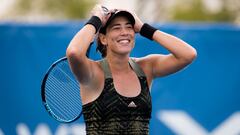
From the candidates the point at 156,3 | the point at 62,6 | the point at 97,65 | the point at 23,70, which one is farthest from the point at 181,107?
the point at 62,6

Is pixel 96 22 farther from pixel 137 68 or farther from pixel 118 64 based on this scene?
pixel 137 68

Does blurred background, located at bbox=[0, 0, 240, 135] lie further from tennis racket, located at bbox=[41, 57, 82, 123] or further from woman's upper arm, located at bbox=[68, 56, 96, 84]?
woman's upper arm, located at bbox=[68, 56, 96, 84]

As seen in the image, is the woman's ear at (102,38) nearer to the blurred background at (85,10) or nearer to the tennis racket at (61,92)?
the tennis racket at (61,92)

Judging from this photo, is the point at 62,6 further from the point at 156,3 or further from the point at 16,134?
the point at 16,134

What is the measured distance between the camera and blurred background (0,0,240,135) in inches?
350

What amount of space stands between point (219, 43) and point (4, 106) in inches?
91.7

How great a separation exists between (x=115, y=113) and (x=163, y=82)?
3.21m

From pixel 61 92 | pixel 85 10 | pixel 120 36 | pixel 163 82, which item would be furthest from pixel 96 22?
pixel 85 10

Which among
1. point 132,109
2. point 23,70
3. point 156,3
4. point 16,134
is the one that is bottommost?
point 132,109

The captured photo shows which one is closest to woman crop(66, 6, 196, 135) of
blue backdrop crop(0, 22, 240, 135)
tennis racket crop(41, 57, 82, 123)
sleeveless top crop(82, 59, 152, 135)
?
sleeveless top crop(82, 59, 152, 135)

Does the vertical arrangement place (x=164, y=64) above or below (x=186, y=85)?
below

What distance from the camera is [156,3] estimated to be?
12562mm

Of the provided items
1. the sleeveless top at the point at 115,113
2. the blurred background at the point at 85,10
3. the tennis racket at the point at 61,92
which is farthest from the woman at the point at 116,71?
the blurred background at the point at 85,10

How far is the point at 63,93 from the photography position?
6.49 m
